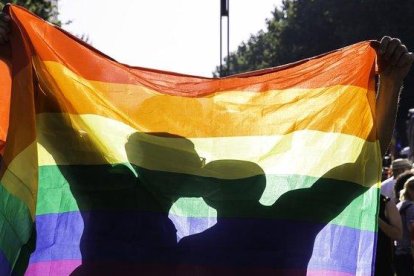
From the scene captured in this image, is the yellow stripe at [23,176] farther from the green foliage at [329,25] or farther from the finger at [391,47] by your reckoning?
the green foliage at [329,25]

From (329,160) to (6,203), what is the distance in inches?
55.3

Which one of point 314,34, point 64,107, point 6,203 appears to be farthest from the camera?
point 314,34

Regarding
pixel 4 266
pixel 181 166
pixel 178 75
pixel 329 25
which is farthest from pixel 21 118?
pixel 329 25

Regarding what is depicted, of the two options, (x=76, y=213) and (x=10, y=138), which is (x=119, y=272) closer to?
(x=76, y=213)

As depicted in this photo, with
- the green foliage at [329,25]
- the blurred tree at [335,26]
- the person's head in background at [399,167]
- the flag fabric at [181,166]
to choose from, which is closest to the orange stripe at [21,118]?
the flag fabric at [181,166]

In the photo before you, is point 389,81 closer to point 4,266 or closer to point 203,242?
point 203,242

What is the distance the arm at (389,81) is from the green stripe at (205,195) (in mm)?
281

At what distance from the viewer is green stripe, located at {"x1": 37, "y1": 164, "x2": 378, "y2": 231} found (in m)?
4.87

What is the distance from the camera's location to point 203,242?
4820 mm

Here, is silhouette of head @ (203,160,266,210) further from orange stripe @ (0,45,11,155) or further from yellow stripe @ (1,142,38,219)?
orange stripe @ (0,45,11,155)

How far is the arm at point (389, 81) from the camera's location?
511 centimetres

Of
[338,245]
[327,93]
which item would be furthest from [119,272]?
[327,93]

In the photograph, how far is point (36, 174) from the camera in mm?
4746

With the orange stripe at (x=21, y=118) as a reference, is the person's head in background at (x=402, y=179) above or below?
below
